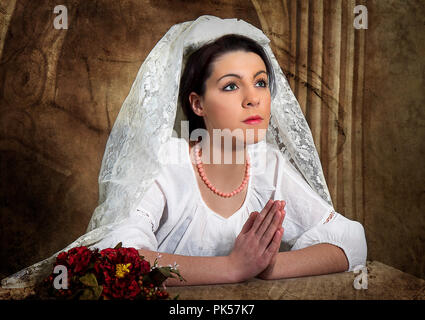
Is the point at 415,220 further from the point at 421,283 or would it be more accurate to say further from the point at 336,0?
the point at 336,0

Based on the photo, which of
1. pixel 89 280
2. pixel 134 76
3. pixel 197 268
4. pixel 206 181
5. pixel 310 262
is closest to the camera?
pixel 89 280

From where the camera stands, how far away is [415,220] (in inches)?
90.7

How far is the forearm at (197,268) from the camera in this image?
5.72 ft

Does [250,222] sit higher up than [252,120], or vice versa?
[252,120]

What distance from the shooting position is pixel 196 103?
1.99m

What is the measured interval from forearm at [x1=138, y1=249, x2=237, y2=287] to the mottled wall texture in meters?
0.66

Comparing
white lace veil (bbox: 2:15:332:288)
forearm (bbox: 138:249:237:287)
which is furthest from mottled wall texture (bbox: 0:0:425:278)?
forearm (bbox: 138:249:237:287)

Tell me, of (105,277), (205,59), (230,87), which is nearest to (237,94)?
(230,87)

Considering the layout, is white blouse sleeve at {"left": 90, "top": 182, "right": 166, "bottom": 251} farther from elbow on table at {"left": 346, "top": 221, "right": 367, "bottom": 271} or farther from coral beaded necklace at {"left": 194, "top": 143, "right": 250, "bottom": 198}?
elbow on table at {"left": 346, "top": 221, "right": 367, "bottom": 271}

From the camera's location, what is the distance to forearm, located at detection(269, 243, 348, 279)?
185 cm

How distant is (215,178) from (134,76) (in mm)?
664

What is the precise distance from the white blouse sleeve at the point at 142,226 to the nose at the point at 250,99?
468 millimetres

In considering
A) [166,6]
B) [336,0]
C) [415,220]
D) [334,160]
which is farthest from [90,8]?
[415,220]

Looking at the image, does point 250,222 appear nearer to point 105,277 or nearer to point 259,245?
point 259,245
